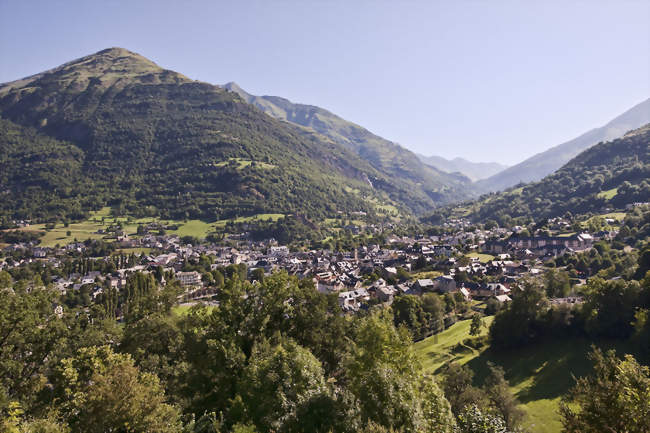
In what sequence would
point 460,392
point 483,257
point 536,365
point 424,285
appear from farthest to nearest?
point 483,257
point 424,285
point 536,365
point 460,392

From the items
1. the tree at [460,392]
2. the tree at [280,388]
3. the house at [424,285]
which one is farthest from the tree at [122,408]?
the house at [424,285]

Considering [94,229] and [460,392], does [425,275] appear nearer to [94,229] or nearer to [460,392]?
[460,392]

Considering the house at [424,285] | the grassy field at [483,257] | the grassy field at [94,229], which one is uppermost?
the grassy field at [94,229]

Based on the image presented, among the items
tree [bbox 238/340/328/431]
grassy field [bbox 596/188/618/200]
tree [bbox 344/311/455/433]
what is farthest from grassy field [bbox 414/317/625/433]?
grassy field [bbox 596/188/618/200]

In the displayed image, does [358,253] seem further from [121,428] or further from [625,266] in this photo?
[121,428]

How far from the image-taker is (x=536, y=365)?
39.3 meters

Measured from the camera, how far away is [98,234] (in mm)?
168750

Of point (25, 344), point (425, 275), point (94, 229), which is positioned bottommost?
point (425, 275)

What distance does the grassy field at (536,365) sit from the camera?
31172 millimetres

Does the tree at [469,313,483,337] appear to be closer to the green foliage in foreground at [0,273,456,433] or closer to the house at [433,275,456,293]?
the green foliage in foreground at [0,273,456,433]

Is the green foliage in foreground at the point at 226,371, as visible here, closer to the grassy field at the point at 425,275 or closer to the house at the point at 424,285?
the house at the point at 424,285

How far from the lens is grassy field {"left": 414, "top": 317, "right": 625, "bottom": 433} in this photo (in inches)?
1227

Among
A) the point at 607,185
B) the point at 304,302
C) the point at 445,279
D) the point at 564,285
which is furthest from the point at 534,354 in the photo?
the point at 607,185

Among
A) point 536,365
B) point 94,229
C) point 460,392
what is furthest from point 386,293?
point 94,229
